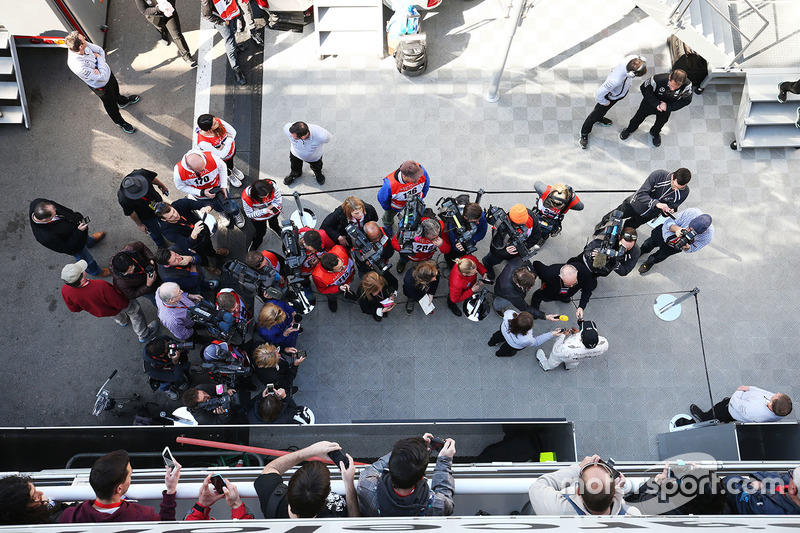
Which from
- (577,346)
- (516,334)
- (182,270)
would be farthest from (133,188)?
(577,346)

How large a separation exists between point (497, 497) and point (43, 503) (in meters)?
3.35

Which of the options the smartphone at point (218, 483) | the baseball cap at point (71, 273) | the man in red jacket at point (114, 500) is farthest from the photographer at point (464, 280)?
the baseball cap at point (71, 273)

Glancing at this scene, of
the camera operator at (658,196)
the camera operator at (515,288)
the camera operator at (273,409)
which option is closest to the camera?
the camera operator at (273,409)

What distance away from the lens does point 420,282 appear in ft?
20.4

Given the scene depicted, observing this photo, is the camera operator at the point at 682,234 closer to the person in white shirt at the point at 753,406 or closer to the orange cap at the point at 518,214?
the person in white shirt at the point at 753,406

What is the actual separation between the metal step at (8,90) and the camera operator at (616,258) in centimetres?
870

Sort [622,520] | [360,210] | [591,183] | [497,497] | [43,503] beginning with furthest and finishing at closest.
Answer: [591,183]
[360,210]
[497,497]
[43,503]
[622,520]

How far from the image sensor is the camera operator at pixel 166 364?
19.1 ft

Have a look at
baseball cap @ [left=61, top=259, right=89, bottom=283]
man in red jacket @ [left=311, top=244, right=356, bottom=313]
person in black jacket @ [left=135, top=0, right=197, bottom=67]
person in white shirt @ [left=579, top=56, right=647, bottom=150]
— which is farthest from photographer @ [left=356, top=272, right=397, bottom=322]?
person in black jacket @ [left=135, top=0, right=197, bottom=67]

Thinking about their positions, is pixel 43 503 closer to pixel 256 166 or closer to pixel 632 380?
pixel 256 166

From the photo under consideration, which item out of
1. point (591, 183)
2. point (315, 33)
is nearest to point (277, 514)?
point (591, 183)

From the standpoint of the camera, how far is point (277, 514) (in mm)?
3822

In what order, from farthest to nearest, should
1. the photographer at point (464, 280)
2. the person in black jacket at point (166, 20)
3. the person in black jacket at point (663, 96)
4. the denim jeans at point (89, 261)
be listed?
the person in black jacket at point (166, 20) < the person in black jacket at point (663, 96) < the denim jeans at point (89, 261) < the photographer at point (464, 280)

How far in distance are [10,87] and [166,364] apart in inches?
225
